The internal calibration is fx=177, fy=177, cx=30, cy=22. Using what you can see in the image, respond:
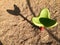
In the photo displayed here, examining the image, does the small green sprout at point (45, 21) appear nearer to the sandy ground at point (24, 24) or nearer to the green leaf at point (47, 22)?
the green leaf at point (47, 22)

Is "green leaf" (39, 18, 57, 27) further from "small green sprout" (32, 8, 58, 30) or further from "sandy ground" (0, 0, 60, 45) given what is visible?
"sandy ground" (0, 0, 60, 45)

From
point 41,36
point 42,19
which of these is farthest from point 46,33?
point 42,19

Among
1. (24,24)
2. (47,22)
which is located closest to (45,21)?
(47,22)

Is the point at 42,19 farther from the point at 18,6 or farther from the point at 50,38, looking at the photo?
the point at 18,6

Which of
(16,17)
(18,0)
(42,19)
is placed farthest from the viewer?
(18,0)

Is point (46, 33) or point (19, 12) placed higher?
point (19, 12)

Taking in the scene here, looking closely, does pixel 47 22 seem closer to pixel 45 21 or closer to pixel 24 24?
pixel 45 21

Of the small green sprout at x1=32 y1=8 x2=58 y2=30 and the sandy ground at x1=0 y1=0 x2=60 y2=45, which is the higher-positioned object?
the small green sprout at x1=32 y1=8 x2=58 y2=30

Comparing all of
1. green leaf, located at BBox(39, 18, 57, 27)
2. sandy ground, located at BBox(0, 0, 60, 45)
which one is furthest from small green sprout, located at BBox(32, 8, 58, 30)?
sandy ground, located at BBox(0, 0, 60, 45)
